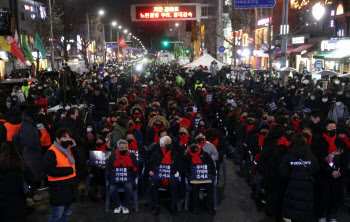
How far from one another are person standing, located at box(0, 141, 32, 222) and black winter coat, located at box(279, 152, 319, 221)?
392cm

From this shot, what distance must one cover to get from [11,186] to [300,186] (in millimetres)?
4166

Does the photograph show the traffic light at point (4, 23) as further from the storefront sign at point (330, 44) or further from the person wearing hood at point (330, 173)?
the storefront sign at point (330, 44)

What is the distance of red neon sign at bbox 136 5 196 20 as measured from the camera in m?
25.2

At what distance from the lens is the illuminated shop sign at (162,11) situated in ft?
82.5

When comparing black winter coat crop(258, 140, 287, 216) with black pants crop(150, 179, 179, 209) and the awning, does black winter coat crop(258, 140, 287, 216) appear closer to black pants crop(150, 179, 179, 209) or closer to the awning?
black pants crop(150, 179, 179, 209)

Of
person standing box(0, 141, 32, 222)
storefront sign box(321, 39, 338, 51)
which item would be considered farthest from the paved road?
storefront sign box(321, 39, 338, 51)

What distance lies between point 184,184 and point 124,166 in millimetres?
1439

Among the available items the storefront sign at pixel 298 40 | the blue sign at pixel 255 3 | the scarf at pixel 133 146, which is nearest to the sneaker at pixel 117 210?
the scarf at pixel 133 146

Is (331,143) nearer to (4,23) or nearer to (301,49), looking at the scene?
(4,23)

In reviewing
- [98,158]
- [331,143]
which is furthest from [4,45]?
[331,143]

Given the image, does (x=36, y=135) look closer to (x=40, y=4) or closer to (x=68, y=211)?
(x=68, y=211)

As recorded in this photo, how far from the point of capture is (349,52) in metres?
28.6

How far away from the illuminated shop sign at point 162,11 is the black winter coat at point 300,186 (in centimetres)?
2053

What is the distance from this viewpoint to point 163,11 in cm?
2533
